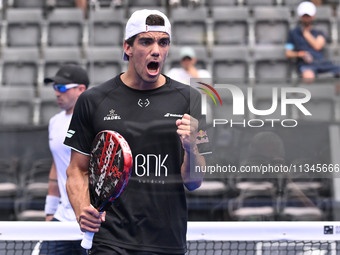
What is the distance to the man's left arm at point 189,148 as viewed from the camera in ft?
11.4

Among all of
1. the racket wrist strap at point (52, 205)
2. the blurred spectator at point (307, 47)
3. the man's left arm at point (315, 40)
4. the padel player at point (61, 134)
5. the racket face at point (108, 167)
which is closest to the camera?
the racket face at point (108, 167)

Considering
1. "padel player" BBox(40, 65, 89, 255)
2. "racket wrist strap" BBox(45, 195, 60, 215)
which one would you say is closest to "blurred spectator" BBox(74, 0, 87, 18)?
"padel player" BBox(40, 65, 89, 255)

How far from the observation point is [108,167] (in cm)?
353

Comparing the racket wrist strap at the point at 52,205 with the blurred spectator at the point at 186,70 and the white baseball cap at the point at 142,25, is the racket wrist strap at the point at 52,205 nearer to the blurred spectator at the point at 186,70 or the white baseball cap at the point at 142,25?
the white baseball cap at the point at 142,25

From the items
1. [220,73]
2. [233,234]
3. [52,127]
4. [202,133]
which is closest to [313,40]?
[220,73]

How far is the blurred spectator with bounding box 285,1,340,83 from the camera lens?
9156mm

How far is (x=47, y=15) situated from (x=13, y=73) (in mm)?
1537

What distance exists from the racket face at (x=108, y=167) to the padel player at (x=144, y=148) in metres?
0.10

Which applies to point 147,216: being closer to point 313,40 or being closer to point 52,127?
point 52,127

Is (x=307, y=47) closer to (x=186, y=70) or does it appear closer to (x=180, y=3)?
(x=186, y=70)

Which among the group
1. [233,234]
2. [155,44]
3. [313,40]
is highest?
[313,40]

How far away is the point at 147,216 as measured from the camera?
367cm
